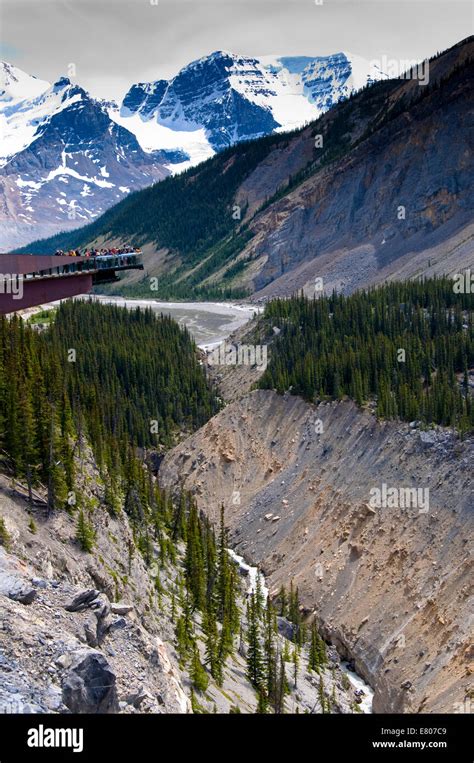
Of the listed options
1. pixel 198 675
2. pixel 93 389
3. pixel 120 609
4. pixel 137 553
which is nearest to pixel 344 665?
pixel 137 553

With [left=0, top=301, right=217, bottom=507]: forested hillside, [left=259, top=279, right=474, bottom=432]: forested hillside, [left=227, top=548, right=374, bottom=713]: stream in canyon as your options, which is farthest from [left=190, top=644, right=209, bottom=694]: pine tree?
[left=259, top=279, right=474, bottom=432]: forested hillside

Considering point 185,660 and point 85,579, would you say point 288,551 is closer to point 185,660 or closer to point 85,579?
point 185,660

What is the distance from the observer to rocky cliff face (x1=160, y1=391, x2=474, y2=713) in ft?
194

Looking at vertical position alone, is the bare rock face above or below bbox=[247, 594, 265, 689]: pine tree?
above

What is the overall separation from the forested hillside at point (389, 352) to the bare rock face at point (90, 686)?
1973 inches

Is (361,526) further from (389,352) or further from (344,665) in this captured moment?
(389,352)

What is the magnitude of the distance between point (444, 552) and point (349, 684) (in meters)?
11.7

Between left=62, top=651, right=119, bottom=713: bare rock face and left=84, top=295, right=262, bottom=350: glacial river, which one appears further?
left=84, top=295, right=262, bottom=350: glacial river

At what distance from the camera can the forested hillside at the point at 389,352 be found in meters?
79.3

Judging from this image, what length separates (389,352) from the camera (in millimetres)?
88125

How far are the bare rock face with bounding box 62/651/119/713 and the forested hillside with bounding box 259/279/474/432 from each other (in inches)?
1973

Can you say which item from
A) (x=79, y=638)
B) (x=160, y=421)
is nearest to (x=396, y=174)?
(x=160, y=421)

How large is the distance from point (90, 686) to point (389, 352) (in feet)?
216

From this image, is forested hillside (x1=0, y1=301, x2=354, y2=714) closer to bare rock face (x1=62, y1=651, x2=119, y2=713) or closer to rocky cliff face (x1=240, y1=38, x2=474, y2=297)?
bare rock face (x1=62, y1=651, x2=119, y2=713)
